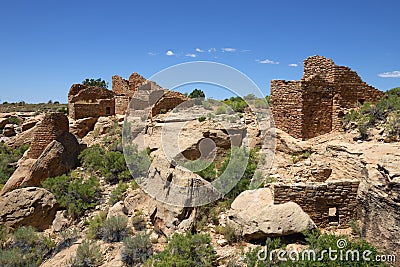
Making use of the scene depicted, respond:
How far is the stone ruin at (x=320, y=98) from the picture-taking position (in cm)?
945

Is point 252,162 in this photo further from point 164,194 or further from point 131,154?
point 131,154

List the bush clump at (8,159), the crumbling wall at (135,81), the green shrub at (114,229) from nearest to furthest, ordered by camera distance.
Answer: the green shrub at (114,229) < the bush clump at (8,159) < the crumbling wall at (135,81)

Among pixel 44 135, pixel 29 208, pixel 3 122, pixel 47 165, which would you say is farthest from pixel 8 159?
pixel 3 122

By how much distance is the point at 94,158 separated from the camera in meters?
10.5

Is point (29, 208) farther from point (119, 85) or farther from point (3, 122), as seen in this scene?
point (3, 122)

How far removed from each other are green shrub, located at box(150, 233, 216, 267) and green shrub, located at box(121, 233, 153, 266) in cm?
37

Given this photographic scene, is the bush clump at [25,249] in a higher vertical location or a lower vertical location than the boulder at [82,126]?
Result: lower

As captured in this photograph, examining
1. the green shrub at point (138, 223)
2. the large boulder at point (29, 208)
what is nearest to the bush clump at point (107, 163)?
the large boulder at point (29, 208)

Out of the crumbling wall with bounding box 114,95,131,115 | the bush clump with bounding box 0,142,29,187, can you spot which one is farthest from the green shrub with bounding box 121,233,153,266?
the crumbling wall with bounding box 114,95,131,115

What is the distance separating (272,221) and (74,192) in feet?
19.0

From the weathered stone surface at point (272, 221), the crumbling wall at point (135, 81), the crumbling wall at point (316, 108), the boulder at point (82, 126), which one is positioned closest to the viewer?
the weathered stone surface at point (272, 221)

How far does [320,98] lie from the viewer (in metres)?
9.61

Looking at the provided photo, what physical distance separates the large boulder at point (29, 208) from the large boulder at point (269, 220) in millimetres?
4910

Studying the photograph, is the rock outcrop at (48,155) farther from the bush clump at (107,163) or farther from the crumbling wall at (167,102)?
the crumbling wall at (167,102)
